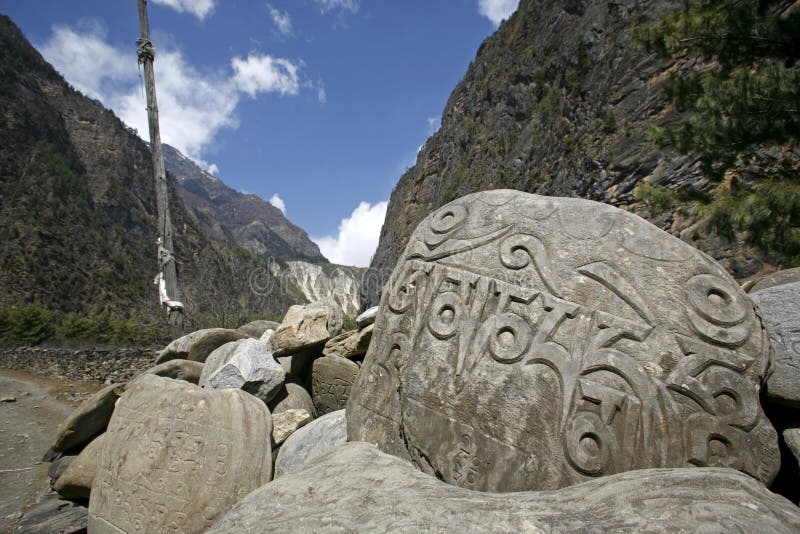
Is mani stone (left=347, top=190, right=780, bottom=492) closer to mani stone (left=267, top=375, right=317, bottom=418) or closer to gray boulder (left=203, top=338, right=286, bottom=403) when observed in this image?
gray boulder (left=203, top=338, right=286, bottom=403)

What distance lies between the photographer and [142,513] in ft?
9.09

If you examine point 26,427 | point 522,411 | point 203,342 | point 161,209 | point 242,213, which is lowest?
point 26,427

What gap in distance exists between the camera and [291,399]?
4312 millimetres

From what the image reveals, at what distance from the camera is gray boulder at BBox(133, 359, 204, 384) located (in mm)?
4385

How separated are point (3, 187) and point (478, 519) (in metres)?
48.0

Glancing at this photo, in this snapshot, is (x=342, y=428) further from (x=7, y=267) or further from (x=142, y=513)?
(x=7, y=267)

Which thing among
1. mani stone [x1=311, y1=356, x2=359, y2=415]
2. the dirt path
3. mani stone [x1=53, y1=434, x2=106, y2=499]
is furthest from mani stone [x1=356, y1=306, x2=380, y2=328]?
the dirt path

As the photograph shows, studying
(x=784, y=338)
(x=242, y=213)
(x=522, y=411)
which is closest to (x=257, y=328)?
(x=522, y=411)

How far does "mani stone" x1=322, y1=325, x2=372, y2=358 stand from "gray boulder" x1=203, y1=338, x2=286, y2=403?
863 millimetres

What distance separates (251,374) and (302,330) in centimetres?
75

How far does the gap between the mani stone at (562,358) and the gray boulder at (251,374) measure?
4.47 feet

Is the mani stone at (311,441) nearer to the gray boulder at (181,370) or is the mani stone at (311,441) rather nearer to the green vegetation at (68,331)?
the gray boulder at (181,370)

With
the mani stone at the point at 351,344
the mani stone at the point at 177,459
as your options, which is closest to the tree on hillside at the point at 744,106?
the mani stone at the point at 351,344

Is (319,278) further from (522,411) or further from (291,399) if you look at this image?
(522,411)
